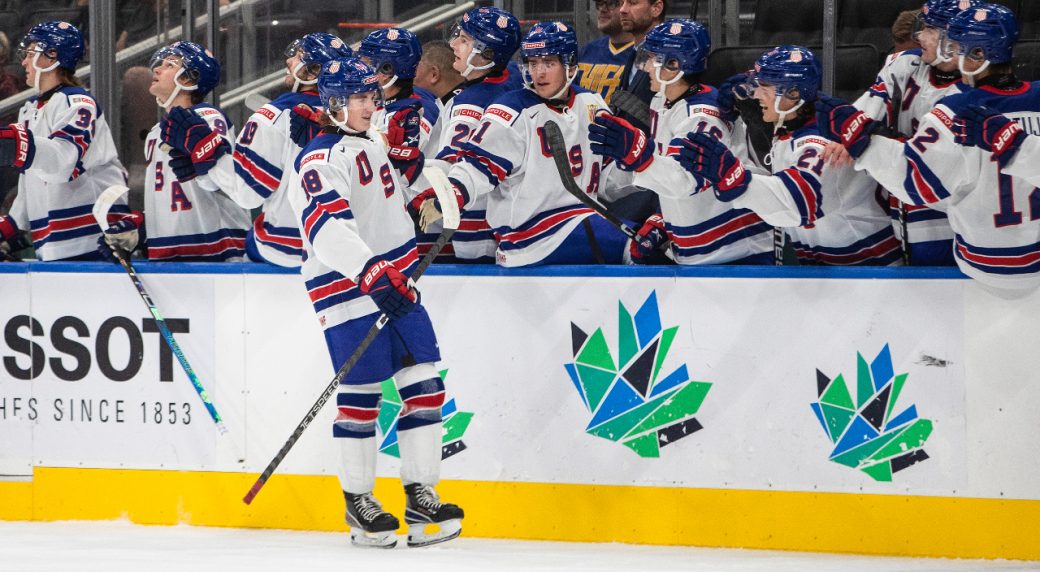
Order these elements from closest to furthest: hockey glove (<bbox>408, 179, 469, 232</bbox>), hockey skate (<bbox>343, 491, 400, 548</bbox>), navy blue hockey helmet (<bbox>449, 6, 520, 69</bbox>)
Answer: hockey skate (<bbox>343, 491, 400, 548</bbox>)
hockey glove (<bbox>408, 179, 469, 232</bbox>)
navy blue hockey helmet (<bbox>449, 6, 520, 69</bbox>)

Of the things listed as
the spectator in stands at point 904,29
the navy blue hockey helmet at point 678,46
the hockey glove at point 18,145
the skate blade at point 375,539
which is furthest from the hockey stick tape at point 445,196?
the spectator in stands at point 904,29

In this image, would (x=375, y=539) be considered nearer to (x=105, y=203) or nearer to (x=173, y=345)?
(x=173, y=345)

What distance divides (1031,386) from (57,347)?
266cm

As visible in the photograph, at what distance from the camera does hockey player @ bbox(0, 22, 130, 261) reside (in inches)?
172

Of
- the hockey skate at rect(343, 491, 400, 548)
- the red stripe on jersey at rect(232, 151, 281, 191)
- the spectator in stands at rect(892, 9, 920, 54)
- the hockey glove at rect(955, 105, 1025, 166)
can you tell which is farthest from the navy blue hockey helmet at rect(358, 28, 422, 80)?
the hockey glove at rect(955, 105, 1025, 166)

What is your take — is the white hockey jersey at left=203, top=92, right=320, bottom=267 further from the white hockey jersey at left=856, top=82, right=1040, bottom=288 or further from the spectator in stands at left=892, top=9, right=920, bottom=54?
the spectator in stands at left=892, top=9, right=920, bottom=54

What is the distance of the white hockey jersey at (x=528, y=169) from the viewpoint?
3840 millimetres

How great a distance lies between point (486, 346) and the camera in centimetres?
388

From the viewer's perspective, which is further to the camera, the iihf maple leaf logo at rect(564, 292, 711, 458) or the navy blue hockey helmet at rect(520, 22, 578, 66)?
the navy blue hockey helmet at rect(520, 22, 578, 66)

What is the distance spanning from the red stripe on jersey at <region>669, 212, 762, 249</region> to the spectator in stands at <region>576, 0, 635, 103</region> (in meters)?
0.90

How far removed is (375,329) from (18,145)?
143cm

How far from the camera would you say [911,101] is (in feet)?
12.3

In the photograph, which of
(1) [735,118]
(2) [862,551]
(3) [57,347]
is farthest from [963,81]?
(3) [57,347]

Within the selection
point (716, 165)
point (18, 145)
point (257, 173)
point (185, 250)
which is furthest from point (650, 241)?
point (18, 145)
